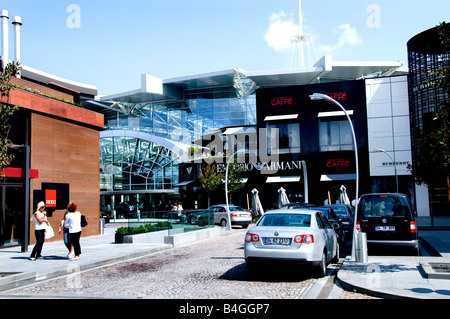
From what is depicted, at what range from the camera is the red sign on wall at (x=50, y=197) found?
675 inches

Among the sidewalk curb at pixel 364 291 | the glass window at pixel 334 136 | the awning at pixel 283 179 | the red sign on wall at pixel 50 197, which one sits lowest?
the sidewalk curb at pixel 364 291

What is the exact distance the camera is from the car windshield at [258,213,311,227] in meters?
9.70

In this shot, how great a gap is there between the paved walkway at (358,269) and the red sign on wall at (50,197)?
206cm

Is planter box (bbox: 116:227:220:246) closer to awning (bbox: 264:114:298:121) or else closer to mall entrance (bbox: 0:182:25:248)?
mall entrance (bbox: 0:182:25:248)

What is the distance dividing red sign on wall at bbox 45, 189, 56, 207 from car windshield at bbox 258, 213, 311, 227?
10.7 m

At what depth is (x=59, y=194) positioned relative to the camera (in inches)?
708

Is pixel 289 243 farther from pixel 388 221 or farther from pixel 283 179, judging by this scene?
pixel 283 179

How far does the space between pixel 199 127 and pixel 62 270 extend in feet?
136

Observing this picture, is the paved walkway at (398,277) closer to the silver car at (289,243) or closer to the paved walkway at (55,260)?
the silver car at (289,243)

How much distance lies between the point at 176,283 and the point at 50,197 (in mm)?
10416

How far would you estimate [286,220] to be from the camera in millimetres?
9859

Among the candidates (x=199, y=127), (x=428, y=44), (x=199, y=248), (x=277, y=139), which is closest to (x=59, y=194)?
(x=199, y=248)

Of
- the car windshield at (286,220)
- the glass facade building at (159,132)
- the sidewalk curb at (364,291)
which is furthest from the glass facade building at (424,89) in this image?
the sidewalk curb at (364,291)
